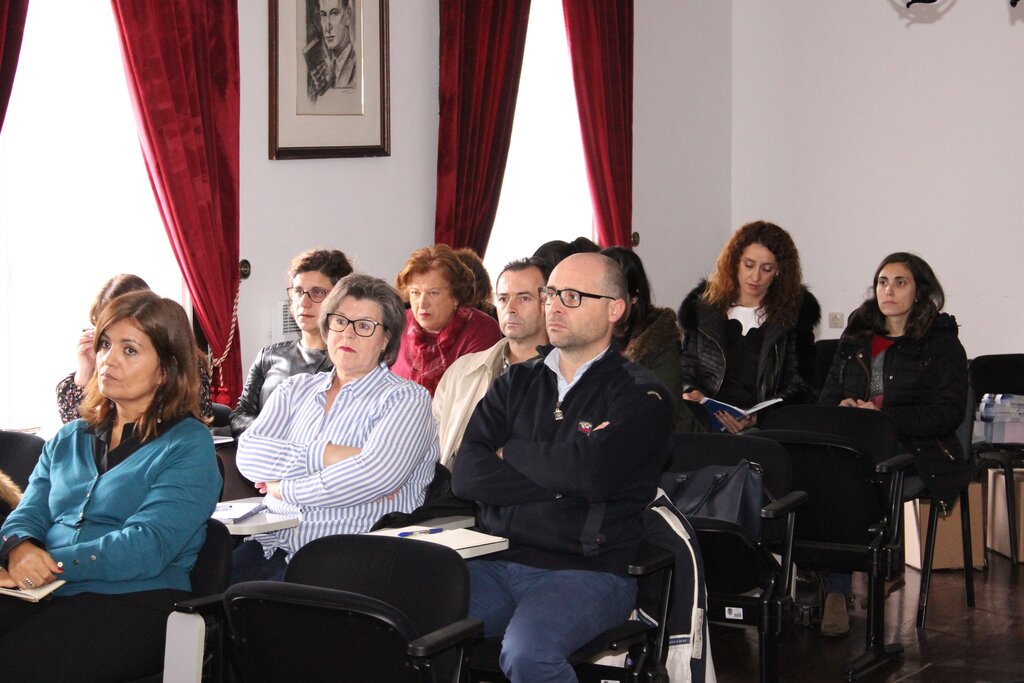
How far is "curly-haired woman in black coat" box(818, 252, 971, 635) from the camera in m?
4.95

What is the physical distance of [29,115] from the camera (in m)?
4.95

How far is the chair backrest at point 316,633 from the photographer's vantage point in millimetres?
2365

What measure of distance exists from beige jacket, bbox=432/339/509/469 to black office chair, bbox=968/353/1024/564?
2833mm

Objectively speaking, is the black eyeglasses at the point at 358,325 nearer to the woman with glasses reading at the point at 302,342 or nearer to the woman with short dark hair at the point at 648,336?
the woman with glasses reading at the point at 302,342

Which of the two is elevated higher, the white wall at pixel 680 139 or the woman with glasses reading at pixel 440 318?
the white wall at pixel 680 139

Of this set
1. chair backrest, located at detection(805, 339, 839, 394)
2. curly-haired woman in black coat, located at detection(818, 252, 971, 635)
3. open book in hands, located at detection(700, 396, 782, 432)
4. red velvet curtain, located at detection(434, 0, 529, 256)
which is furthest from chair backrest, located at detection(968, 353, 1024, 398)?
red velvet curtain, located at detection(434, 0, 529, 256)

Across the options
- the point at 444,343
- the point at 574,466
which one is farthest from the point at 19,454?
the point at 574,466

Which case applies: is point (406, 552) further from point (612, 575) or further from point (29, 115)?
point (29, 115)

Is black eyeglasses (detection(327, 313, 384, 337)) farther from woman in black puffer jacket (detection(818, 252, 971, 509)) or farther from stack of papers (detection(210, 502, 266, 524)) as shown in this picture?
woman in black puffer jacket (detection(818, 252, 971, 509))

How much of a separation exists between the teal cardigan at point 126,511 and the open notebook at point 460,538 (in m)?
0.48

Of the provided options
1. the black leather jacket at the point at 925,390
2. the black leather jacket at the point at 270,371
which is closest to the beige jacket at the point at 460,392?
the black leather jacket at the point at 270,371

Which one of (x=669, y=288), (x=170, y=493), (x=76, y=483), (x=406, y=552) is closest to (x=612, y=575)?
(x=406, y=552)

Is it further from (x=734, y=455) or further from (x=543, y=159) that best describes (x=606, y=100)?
(x=734, y=455)

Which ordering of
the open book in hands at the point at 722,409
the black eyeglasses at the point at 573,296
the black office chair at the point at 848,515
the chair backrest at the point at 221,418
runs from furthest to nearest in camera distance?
1. the open book in hands at the point at 722,409
2. the chair backrest at the point at 221,418
3. the black office chair at the point at 848,515
4. the black eyeglasses at the point at 573,296
